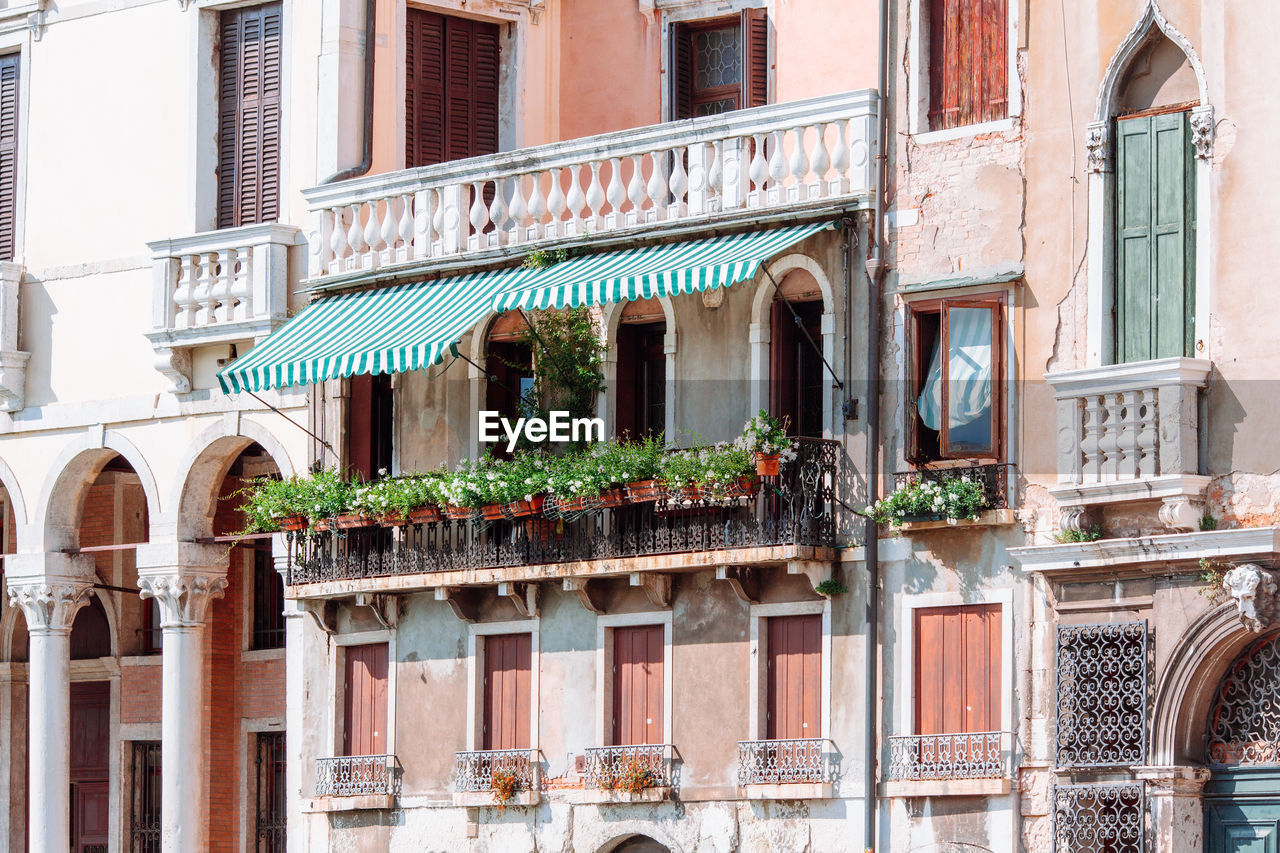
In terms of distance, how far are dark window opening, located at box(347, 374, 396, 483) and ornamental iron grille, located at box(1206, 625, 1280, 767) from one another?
9675 mm

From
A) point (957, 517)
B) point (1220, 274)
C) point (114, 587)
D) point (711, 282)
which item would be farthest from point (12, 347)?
point (1220, 274)

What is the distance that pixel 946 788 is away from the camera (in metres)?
25.4

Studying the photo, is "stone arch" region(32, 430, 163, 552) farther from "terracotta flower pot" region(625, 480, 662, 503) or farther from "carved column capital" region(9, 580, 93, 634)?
"terracotta flower pot" region(625, 480, 662, 503)

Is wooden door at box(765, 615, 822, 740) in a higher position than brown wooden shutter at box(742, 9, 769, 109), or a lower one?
lower

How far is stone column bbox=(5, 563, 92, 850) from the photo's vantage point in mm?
32438

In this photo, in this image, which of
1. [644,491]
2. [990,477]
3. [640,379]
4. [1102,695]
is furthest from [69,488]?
[1102,695]

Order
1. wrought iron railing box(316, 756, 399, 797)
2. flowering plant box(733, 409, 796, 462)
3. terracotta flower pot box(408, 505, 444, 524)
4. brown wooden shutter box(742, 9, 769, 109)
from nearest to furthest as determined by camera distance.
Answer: flowering plant box(733, 409, 796, 462) → terracotta flower pot box(408, 505, 444, 524) → wrought iron railing box(316, 756, 399, 797) → brown wooden shutter box(742, 9, 769, 109)

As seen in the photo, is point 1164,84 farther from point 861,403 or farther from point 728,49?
point 728,49

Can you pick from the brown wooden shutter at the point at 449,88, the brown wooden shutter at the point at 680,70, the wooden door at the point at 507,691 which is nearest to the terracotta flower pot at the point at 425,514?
the wooden door at the point at 507,691

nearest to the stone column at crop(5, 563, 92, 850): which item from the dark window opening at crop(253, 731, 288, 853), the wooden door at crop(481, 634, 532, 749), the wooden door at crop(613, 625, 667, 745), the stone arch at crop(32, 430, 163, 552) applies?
the stone arch at crop(32, 430, 163, 552)

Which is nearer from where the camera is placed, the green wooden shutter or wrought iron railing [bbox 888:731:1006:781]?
the green wooden shutter

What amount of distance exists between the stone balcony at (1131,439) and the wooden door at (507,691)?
248 inches

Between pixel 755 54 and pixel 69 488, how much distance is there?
872 centimetres

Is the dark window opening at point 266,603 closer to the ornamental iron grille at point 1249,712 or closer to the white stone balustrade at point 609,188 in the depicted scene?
the white stone balustrade at point 609,188
